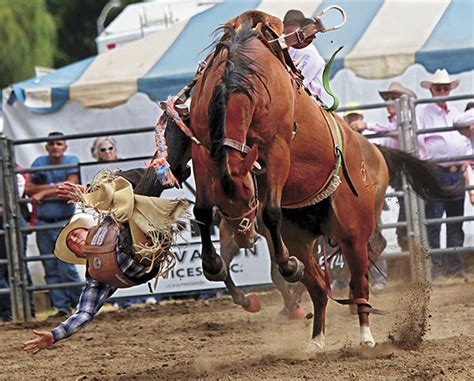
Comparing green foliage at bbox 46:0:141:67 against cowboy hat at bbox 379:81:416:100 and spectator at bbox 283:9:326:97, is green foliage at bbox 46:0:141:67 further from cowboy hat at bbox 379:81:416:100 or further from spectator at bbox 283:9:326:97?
spectator at bbox 283:9:326:97

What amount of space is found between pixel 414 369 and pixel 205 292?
172 inches

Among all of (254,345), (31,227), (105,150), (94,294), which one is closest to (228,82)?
(94,294)

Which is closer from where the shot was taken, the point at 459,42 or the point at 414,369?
the point at 414,369

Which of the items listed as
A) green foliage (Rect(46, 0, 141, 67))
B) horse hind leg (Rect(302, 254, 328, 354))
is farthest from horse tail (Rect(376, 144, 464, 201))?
green foliage (Rect(46, 0, 141, 67))

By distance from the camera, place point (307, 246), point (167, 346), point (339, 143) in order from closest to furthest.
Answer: point (339, 143), point (307, 246), point (167, 346)

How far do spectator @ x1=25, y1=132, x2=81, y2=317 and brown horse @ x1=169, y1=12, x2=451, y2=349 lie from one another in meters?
3.43

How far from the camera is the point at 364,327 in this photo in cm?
575

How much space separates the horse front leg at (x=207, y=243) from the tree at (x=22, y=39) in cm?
2163

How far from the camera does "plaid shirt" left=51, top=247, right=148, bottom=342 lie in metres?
4.97

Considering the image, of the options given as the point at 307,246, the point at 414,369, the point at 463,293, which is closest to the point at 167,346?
the point at 307,246

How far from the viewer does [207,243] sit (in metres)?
4.90

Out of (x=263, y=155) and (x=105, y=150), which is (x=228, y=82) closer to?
(x=263, y=155)

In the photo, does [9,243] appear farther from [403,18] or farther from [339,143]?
[403,18]

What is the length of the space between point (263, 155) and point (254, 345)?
1932mm
